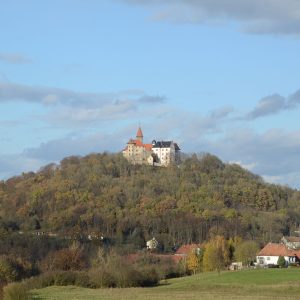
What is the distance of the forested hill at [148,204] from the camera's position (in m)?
145

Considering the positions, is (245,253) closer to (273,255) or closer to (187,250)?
(273,255)

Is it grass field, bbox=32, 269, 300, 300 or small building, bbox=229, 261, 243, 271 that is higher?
small building, bbox=229, 261, 243, 271

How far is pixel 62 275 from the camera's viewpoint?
70562mm

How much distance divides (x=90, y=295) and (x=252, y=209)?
114928 millimetres

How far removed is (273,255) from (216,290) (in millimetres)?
46463

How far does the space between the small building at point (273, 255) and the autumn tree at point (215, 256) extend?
15.4 feet

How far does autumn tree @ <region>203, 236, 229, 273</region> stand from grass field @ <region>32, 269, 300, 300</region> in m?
19.2

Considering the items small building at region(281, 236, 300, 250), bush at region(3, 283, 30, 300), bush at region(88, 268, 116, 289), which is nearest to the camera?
bush at region(3, 283, 30, 300)

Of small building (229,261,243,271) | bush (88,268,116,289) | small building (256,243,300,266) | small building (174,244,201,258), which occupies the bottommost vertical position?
bush (88,268,116,289)

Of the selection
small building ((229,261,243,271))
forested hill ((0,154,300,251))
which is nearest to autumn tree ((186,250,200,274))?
small building ((229,261,243,271))

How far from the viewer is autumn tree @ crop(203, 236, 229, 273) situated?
330 ft

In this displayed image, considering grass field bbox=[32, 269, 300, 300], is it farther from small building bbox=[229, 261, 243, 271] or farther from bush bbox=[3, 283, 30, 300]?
small building bbox=[229, 261, 243, 271]

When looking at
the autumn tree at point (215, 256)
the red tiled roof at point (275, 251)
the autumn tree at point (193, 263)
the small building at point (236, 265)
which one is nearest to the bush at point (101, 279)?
the autumn tree at point (193, 263)

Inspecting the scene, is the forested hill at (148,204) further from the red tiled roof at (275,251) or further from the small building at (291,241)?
the red tiled roof at (275,251)
